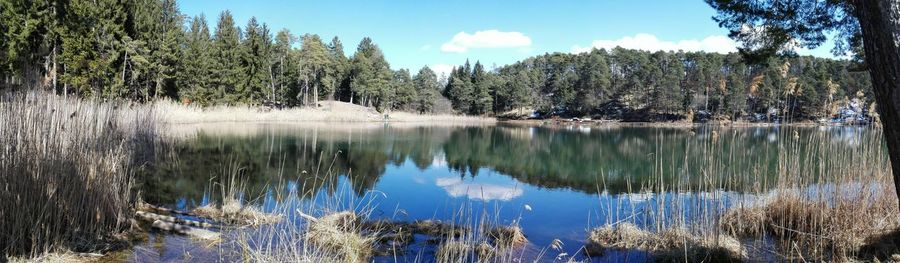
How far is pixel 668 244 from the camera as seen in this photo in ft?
19.0

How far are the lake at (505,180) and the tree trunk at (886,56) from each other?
5.32ft

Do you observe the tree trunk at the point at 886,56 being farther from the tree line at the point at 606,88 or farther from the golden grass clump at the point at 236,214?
the tree line at the point at 606,88

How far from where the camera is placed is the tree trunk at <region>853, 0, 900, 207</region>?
94.2 inches

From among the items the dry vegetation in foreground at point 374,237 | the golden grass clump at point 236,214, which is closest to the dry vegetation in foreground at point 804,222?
the dry vegetation in foreground at point 374,237

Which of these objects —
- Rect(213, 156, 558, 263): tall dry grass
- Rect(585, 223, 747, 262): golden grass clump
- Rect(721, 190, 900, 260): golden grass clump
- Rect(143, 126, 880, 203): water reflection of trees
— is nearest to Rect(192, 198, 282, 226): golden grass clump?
Rect(213, 156, 558, 263): tall dry grass

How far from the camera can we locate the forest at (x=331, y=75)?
18.7 meters

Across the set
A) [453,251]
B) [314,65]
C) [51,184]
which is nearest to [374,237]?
[453,251]

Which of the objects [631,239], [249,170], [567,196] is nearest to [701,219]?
[631,239]

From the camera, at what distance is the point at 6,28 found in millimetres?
21047

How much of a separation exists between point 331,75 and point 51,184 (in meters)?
60.6

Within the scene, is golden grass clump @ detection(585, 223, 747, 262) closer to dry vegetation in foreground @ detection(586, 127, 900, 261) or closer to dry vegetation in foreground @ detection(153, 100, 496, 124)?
dry vegetation in foreground @ detection(586, 127, 900, 261)

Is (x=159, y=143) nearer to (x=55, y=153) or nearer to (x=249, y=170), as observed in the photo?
(x=249, y=170)

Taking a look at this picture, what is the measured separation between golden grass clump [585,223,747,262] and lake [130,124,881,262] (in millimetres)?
163

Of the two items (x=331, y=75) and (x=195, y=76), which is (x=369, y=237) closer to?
(x=195, y=76)
